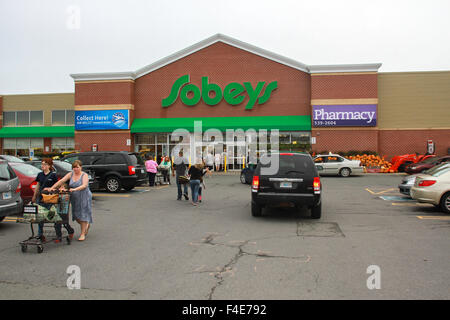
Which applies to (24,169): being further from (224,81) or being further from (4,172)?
(224,81)

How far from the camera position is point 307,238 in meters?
7.89

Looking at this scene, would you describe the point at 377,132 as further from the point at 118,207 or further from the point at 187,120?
the point at 118,207

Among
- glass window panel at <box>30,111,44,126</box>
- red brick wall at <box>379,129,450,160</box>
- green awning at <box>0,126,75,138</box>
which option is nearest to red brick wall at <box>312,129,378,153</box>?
red brick wall at <box>379,129,450,160</box>

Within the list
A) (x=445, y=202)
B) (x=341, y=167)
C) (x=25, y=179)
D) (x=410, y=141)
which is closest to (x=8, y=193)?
(x=25, y=179)

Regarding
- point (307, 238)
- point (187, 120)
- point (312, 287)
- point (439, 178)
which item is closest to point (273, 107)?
point (187, 120)

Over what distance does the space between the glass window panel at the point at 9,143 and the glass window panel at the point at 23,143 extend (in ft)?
1.78

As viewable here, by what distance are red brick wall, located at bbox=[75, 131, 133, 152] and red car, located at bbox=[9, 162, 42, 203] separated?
66.8ft

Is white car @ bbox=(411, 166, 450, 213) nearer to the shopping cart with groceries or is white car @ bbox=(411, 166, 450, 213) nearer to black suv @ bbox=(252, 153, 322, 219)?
black suv @ bbox=(252, 153, 322, 219)

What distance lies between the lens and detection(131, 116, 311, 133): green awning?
98.1 feet
